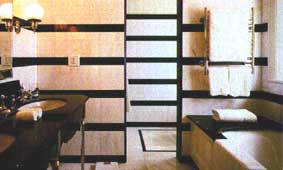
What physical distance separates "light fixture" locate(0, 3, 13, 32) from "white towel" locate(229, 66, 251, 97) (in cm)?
210

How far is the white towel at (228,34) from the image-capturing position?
11.2ft

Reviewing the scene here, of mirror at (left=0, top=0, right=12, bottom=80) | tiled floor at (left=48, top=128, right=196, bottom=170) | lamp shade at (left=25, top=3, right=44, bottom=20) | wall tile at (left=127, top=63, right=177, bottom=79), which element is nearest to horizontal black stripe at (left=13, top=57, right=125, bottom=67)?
lamp shade at (left=25, top=3, right=44, bottom=20)

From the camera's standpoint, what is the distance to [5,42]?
2.70 m

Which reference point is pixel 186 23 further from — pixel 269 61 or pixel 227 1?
pixel 269 61

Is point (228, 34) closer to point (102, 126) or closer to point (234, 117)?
point (234, 117)

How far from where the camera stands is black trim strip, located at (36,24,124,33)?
11.8 feet

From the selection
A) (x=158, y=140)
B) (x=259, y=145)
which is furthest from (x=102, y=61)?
(x=259, y=145)

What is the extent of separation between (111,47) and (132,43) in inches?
77.7

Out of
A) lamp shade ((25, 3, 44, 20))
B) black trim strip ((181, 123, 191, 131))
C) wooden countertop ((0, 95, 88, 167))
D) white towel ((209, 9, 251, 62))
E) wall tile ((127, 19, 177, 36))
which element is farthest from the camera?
wall tile ((127, 19, 177, 36))

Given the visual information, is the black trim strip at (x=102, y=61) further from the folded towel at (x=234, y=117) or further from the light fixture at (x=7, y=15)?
the folded towel at (x=234, y=117)

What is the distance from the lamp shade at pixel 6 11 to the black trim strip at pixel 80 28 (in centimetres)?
87

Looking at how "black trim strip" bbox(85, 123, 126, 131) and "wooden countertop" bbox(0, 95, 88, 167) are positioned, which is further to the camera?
"black trim strip" bbox(85, 123, 126, 131)

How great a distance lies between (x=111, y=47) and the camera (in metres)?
3.63

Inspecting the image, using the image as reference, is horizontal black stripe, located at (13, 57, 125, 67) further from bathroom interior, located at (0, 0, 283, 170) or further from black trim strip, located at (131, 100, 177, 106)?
black trim strip, located at (131, 100, 177, 106)
